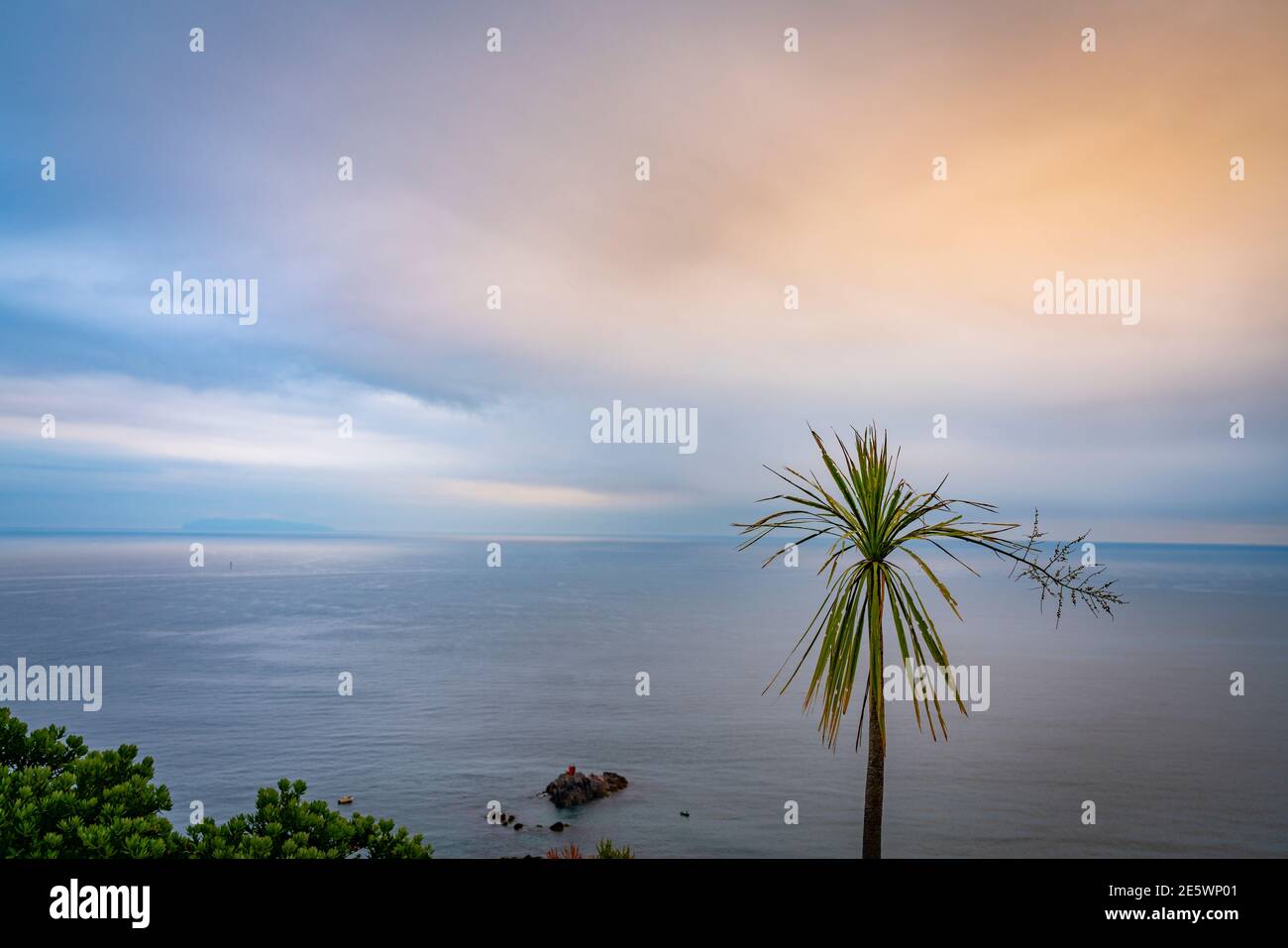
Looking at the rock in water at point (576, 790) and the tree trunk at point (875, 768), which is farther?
the rock in water at point (576, 790)

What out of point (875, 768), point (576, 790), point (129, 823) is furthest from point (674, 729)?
point (129, 823)

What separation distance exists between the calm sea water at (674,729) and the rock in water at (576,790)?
2.49 ft

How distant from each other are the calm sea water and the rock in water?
76 cm

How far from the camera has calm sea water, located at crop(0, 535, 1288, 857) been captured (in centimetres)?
4134

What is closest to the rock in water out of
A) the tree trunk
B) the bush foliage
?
the bush foliage

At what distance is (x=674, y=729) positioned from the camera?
61.8 m

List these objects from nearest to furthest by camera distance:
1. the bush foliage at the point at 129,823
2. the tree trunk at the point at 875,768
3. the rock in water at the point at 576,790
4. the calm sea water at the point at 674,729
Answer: the bush foliage at the point at 129,823 → the tree trunk at the point at 875,768 → the calm sea water at the point at 674,729 → the rock in water at the point at 576,790

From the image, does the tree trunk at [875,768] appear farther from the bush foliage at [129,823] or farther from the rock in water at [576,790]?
the rock in water at [576,790]

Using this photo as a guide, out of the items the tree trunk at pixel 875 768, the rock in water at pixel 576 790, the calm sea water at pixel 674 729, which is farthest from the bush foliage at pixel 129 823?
the rock in water at pixel 576 790

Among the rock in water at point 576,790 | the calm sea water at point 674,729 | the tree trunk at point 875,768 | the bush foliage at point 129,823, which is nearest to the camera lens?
the bush foliage at point 129,823

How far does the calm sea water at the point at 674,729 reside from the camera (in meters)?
41.3

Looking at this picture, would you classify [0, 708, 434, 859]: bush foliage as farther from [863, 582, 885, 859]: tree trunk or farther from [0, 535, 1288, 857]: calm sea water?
[0, 535, 1288, 857]: calm sea water

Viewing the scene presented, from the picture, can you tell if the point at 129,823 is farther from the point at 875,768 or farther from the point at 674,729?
the point at 674,729
